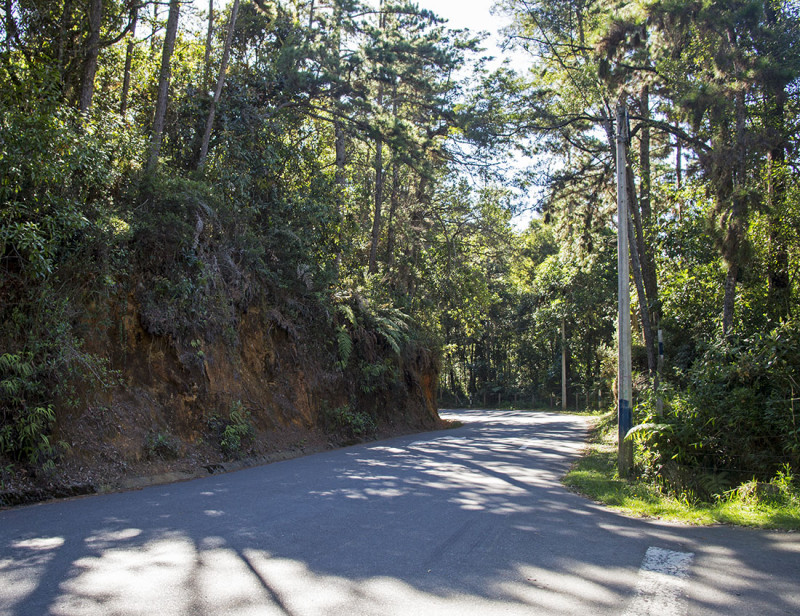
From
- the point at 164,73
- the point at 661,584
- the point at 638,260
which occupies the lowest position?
the point at 661,584

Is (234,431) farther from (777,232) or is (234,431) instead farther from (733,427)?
(777,232)

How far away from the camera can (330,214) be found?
20922mm

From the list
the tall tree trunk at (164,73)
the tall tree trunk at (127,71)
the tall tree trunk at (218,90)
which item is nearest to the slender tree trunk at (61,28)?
the tall tree trunk at (127,71)

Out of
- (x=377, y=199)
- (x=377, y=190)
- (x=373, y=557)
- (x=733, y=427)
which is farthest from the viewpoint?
(x=377, y=190)

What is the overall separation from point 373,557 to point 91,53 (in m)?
12.0

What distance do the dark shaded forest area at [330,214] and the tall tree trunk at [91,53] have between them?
6cm

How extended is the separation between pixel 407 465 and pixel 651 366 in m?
11.1

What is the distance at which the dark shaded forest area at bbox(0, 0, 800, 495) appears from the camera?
10406 millimetres

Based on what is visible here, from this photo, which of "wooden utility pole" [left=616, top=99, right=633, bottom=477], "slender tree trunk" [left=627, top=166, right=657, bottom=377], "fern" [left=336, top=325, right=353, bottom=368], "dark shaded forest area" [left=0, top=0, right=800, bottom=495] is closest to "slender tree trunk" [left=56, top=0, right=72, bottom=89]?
"dark shaded forest area" [left=0, top=0, right=800, bottom=495]

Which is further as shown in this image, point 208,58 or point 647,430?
point 208,58

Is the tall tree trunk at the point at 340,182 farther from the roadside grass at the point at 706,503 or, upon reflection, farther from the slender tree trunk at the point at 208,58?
the roadside grass at the point at 706,503

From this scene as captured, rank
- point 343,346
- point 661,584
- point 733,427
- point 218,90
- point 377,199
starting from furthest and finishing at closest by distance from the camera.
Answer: point 377,199 → point 343,346 → point 218,90 → point 733,427 → point 661,584

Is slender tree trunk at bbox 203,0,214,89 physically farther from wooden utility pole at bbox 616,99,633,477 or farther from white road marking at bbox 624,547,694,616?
white road marking at bbox 624,547,694,616

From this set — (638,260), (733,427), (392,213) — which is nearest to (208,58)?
(392,213)
